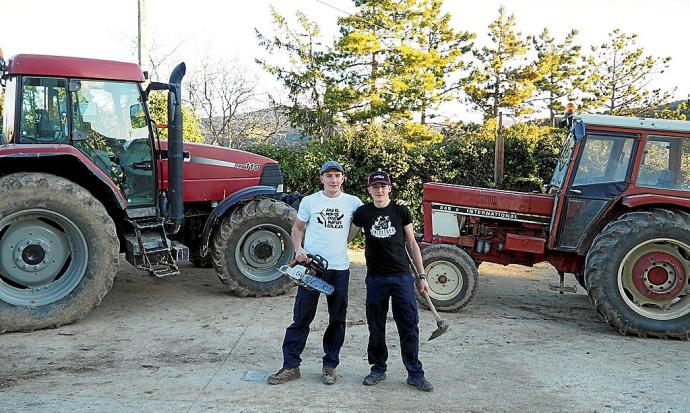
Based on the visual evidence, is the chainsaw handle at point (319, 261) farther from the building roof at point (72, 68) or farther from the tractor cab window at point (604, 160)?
the tractor cab window at point (604, 160)

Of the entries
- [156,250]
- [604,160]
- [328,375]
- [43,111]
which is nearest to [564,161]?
[604,160]

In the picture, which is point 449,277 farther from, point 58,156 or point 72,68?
point 72,68

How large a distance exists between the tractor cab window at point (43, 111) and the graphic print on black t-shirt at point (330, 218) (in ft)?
10.3

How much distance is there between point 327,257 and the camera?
15.1ft

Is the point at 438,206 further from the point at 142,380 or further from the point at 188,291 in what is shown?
the point at 142,380

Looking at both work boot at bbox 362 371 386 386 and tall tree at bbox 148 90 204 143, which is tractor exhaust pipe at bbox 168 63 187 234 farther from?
tall tree at bbox 148 90 204 143

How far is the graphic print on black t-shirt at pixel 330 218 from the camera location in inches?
183

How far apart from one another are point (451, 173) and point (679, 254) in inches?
256

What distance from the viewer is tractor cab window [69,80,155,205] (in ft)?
20.8

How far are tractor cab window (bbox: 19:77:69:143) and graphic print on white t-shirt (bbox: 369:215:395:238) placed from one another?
3.53m

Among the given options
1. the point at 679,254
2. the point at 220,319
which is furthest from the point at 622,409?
the point at 220,319

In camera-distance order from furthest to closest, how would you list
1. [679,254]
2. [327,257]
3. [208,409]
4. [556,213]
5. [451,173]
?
[451,173]
[556,213]
[679,254]
[327,257]
[208,409]

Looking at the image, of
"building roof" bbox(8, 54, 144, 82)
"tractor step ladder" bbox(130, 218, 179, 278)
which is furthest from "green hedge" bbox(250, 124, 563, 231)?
"building roof" bbox(8, 54, 144, 82)

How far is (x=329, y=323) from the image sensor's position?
15.2ft
